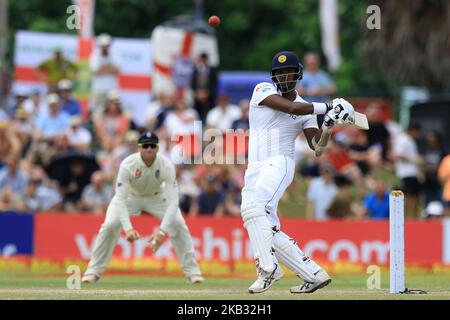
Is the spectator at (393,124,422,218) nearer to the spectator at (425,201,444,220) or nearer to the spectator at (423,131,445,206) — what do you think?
the spectator at (423,131,445,206)

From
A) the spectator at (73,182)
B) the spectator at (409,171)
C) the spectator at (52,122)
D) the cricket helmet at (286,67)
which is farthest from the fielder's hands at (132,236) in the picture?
the spectator at (409,171)

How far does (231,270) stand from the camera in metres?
20.5

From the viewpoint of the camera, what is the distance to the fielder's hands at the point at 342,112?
40.3ft

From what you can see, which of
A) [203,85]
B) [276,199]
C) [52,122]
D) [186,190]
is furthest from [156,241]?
[203,85]

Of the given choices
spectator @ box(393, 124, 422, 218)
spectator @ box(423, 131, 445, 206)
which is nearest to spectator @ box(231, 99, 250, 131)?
spectator @ box(393, 124, 422, 218)

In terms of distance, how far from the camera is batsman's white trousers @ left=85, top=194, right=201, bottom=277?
1605 cm

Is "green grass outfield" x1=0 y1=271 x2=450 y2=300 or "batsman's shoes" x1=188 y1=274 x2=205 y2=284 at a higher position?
"batsman's shoes" x1=188 y1=274 x2=205 y2=284

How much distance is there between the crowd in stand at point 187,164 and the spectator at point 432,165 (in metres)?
0.02

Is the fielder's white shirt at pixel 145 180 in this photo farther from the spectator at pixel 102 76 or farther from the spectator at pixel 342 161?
the spectator at pixel 102 76

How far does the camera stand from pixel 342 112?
12289 millimetres

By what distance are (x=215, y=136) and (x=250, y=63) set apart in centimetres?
2233

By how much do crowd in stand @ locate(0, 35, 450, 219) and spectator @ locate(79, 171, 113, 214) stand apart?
17mm

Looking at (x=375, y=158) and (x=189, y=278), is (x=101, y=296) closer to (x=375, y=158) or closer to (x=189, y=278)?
(x=189, y=278)

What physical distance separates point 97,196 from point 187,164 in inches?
82.8
